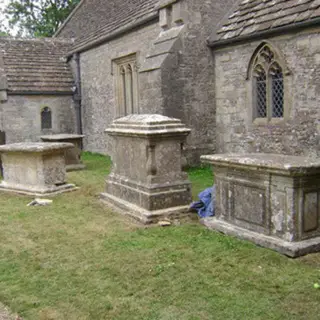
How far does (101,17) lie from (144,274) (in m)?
15.0

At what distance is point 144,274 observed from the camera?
183 inches

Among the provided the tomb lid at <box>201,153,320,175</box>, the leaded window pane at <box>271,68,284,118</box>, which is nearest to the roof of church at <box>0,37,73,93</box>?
the leaded window pane at <box>271,68,284,118</box>

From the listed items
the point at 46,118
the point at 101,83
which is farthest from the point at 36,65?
the point at 101,83

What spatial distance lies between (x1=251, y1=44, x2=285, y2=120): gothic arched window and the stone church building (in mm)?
23

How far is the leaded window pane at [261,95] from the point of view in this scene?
10375mm

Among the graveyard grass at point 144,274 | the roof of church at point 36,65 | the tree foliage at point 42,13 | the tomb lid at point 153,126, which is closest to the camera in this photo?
the graveyard grass at point 144,274

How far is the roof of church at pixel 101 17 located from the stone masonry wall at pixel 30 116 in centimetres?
256

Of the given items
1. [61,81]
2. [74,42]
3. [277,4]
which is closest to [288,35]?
[277,4]

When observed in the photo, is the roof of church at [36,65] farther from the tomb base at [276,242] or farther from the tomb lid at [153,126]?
the tomb base at [276,242]

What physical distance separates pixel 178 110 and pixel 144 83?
1.25 metres

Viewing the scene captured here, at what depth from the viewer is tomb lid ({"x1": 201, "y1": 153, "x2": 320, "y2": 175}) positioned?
4.81 m

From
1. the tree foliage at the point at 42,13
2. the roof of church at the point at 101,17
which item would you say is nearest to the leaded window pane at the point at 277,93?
the roof of church at the point at 101,17

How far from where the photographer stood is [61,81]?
18.5m

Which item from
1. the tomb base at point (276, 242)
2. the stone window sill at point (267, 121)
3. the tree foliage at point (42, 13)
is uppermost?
the tree foliage at point (42, 13)
